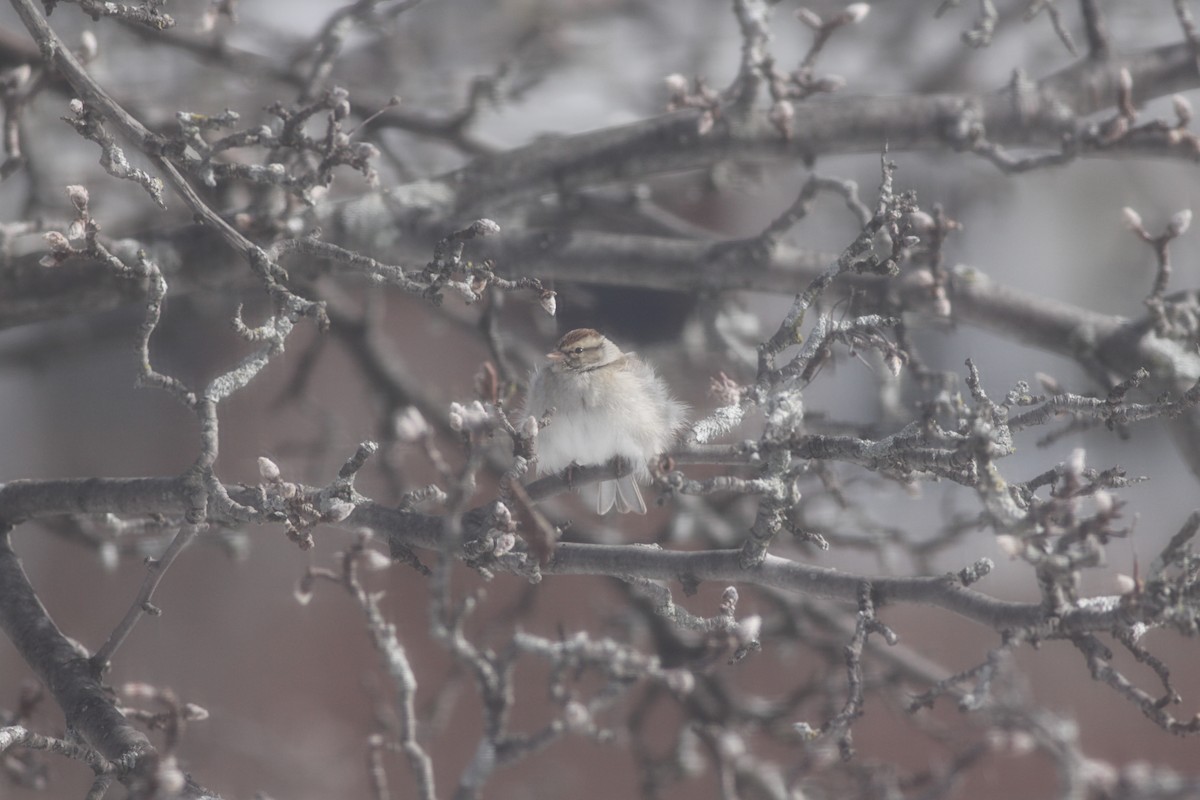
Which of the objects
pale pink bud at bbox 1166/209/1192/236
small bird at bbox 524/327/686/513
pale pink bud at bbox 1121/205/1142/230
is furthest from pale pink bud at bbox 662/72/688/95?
pale pink bud at bbox 1166/209/1192/236

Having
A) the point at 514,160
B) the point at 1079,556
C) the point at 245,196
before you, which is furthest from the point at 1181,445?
the point at 245,196

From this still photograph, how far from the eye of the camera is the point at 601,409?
3389 millimetres

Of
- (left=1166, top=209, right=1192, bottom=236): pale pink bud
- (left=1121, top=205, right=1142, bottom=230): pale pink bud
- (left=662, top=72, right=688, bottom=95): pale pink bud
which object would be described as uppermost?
(left=662, top=72, right=688, bottom=95): pale pink bud

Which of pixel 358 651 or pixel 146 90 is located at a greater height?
pixel 146 90

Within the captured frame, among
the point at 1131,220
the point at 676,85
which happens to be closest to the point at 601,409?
the point at 676,85

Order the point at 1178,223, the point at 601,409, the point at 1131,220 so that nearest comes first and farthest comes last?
the point at 1178,223
the point at 1131,220
the point at 601,409

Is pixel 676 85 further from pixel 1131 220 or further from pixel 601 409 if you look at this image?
pixel 1131 220

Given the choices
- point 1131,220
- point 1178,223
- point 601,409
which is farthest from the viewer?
point 601,409

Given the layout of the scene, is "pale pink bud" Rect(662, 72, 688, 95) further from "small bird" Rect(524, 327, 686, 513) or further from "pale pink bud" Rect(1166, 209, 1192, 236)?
"pale pink bud" Rect(1166, 209, 1192, 236)

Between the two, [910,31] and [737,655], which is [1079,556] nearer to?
[737,655]

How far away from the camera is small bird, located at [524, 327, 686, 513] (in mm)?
3344

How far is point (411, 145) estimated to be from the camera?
17.0 ft

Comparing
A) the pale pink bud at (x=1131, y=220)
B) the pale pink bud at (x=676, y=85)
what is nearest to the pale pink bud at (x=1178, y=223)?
the pale pink bud at (x=1131, y=220)

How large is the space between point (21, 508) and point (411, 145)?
293cm
